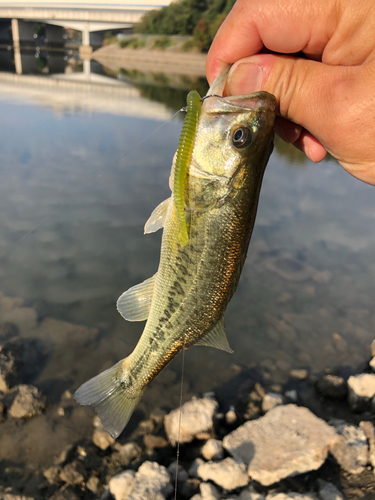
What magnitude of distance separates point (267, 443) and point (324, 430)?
2.48 feet

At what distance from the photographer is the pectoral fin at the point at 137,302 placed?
295 centimetres

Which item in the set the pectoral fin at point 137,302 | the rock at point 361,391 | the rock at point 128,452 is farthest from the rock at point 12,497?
the rock at point 361,391

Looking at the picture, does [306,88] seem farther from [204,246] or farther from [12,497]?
[12,497]

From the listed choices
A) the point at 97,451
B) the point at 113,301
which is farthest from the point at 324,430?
the point at 113,301

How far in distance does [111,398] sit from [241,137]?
2383mm

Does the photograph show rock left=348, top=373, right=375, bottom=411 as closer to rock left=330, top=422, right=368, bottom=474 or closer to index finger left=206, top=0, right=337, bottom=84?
rock left=330, top=422, right=368, bottom=474

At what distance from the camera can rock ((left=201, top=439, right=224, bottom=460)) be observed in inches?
166

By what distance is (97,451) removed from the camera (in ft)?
14.3

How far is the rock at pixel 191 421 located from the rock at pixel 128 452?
44 cm

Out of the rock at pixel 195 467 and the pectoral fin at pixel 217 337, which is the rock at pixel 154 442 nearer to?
the rock at pixel 195 467

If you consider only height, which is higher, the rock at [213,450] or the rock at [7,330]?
the rock at [7,330]

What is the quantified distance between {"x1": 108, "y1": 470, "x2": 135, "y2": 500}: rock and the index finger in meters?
4.18

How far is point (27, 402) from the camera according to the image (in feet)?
15.2

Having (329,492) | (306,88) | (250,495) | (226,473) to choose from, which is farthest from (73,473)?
(306,88)
